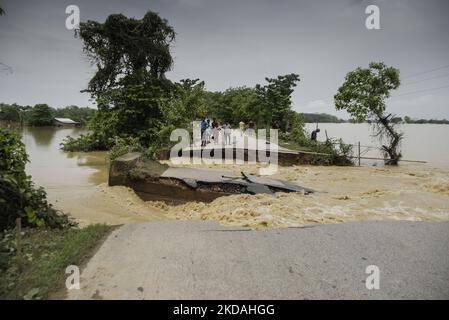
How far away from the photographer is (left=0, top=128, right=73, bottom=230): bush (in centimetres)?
539

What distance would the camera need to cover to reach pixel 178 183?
403 inches

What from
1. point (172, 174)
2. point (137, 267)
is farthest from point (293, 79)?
point (137, 267)

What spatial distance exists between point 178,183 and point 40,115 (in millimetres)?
92816

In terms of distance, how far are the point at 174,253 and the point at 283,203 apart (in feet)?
15.0

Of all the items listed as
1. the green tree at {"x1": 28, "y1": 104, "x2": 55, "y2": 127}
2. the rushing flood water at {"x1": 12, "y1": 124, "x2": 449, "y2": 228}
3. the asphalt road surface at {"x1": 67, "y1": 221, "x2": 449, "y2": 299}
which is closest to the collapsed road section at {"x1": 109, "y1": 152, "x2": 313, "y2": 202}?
the rushing flood water at {"x1": 12, "y1": 124, "x2": 449, "y2": 228}

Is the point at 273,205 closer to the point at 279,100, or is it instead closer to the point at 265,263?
the point at 265,263

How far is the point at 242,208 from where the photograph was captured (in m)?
7.86

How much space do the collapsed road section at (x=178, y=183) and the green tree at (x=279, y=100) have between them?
26863mm

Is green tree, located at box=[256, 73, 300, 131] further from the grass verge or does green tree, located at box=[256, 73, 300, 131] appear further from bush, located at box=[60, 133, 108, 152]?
the grass verge

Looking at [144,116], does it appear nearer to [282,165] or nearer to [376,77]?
[282,165]

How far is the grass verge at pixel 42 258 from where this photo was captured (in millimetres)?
3521

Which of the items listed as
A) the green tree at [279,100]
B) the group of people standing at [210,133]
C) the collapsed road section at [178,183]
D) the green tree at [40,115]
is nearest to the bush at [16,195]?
the collapsed road section at [178,183]

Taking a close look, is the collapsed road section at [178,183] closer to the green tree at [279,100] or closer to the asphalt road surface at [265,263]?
the asphalt road surface at [265,263]

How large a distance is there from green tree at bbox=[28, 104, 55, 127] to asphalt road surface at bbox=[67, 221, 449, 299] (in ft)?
315
